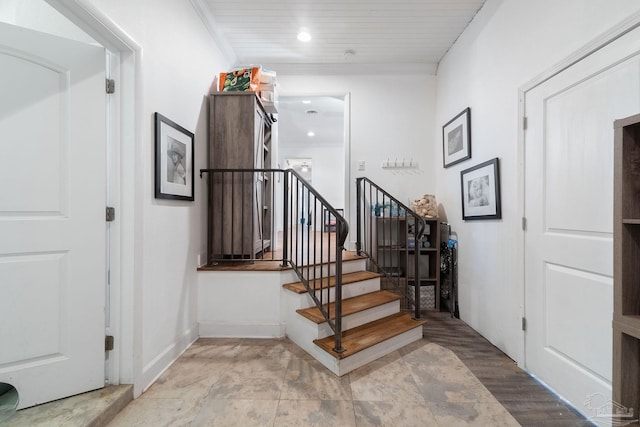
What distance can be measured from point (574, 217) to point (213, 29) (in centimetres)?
341

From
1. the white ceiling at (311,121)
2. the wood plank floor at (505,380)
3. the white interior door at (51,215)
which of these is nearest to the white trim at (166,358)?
the white interior door at (51,215)

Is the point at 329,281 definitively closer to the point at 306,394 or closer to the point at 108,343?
the point at 306,394

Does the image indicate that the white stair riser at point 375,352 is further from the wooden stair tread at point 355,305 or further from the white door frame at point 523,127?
the white door frame at point 523,127

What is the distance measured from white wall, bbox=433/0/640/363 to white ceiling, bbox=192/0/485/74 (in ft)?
1.16

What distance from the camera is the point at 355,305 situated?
2277 millimetres

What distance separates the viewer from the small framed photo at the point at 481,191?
86.6 inches

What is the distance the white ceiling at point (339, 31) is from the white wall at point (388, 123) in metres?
0.15

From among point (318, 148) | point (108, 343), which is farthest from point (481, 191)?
point (318, 148)

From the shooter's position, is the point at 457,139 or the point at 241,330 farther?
the point at 457,139

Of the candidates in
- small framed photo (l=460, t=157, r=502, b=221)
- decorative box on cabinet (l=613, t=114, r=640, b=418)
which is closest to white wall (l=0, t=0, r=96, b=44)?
decorative box on cabinet (l=613, t=114, r=640, b=418)

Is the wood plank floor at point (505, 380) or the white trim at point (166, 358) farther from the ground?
the white trim at point (166, 358)

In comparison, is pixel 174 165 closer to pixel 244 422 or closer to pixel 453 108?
pixel 244 422

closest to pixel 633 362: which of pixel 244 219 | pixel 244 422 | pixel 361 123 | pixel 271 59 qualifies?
pixel 244 422

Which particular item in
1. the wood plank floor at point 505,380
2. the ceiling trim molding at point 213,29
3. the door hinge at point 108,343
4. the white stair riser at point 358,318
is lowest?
the wood plank floor at point 505,380
